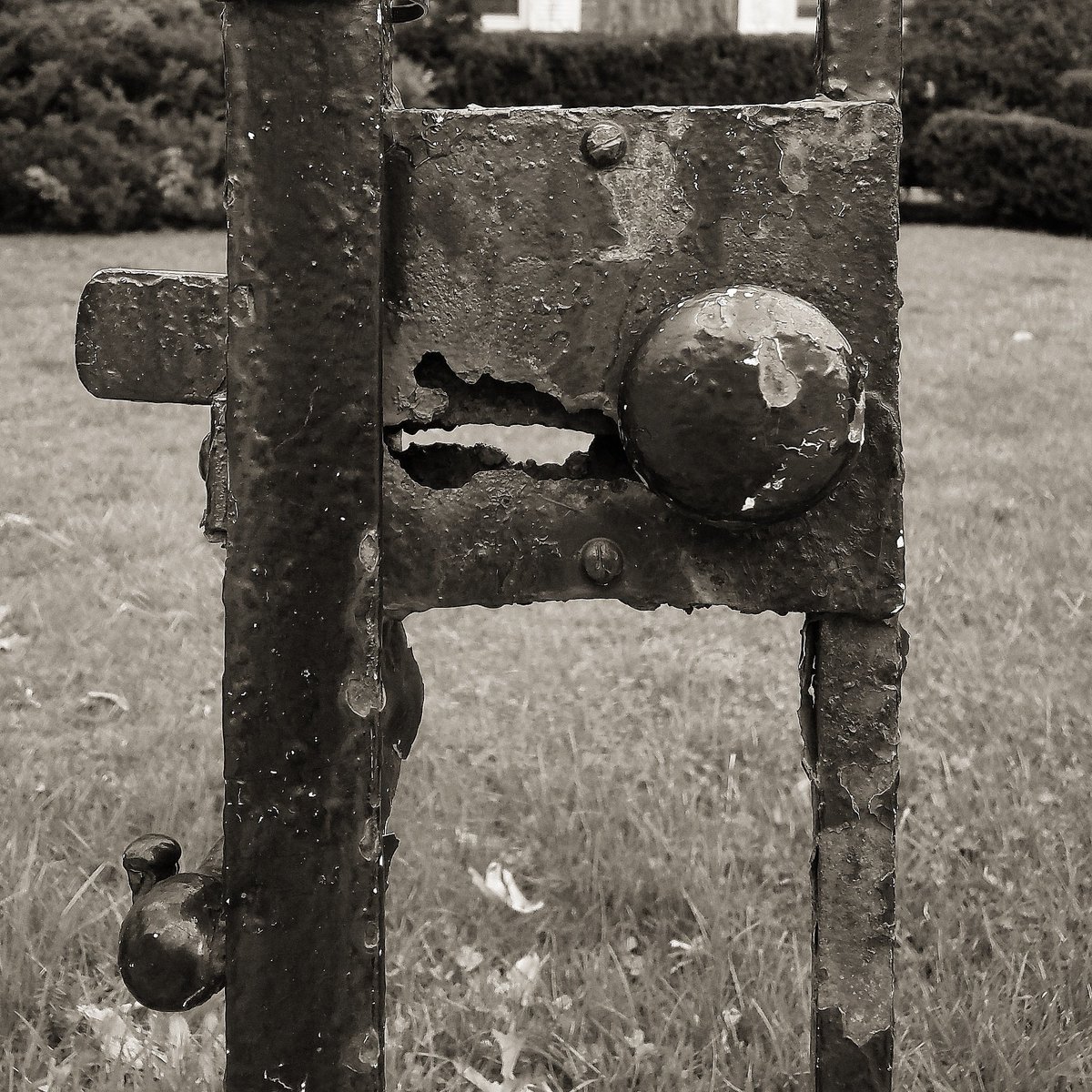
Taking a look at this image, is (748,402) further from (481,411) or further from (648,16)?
(648,16)

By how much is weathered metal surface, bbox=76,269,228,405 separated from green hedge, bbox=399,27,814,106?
12212 mm

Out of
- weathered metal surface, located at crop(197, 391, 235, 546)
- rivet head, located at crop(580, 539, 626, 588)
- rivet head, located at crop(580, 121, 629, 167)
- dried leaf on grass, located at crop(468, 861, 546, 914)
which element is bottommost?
dried leaf on grass, located at crop(468, 861, 546, 914)

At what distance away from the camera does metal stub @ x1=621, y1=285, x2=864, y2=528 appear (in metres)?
0.79

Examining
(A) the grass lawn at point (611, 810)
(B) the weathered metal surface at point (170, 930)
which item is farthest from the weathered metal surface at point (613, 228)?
(A) the grass lawn at point (611, 810)

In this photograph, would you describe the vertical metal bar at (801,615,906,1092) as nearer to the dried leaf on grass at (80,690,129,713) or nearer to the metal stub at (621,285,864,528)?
the metal stub at (621,285,864,528)

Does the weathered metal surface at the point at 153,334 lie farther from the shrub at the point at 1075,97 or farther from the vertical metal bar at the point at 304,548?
the shrub at the point at 1075,97

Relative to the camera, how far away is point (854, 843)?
0.89 metres

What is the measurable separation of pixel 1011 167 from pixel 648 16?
4.18 meters

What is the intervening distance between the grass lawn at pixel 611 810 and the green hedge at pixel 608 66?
30.5 ft

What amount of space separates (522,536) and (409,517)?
8cm


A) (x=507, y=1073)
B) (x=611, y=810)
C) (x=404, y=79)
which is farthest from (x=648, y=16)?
(x=507, y=1073)

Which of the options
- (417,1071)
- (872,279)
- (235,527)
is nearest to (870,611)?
(872,279)

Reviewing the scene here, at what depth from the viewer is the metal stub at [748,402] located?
793mm

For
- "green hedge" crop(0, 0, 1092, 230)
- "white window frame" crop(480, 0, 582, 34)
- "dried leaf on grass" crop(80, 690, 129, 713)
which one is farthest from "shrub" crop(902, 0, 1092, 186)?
"dried leaf on grass" crop(80, 690, 129, 713)
